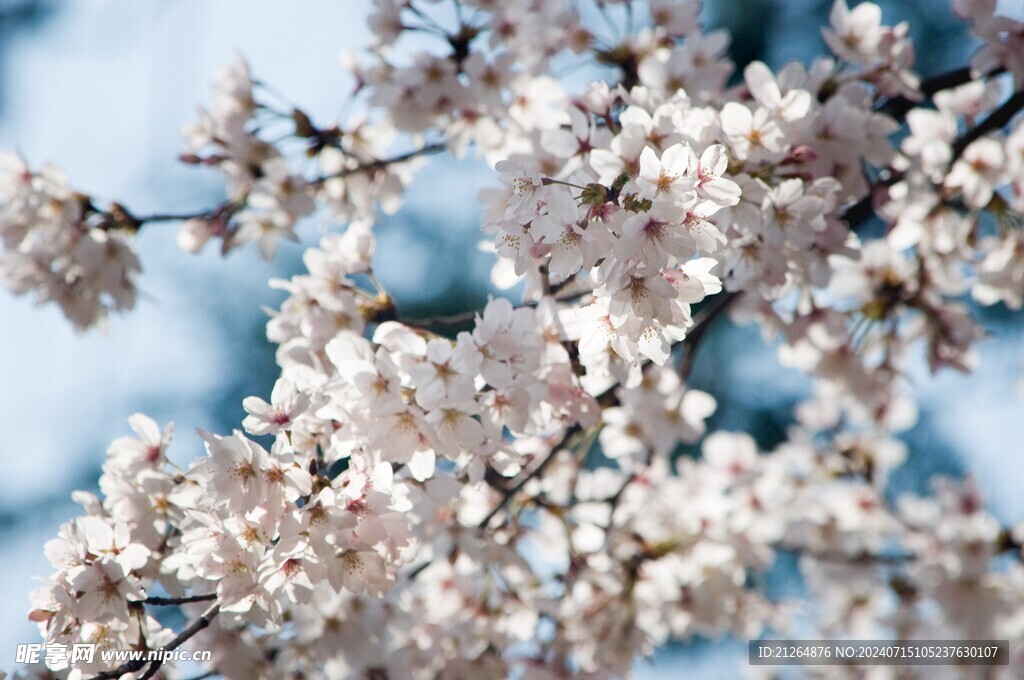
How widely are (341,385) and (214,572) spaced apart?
A: 0.34 metres

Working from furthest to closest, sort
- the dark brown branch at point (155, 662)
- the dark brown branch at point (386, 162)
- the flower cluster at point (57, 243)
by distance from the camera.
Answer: the dark brown branch at point (386, 162)
the flower cluster at point (57, 243)
the dark brown branch at point (155, 662)

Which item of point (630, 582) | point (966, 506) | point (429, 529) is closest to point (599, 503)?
point (630, 582)

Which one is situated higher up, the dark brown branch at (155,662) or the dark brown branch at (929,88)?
the dark brown branch at (929,88)

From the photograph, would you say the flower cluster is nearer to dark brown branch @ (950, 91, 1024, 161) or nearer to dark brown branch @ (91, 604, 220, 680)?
dark brown branch @ (91, 604, 220, 680)

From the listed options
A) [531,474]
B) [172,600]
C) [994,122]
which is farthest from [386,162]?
[994,122]

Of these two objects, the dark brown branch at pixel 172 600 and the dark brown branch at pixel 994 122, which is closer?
the dark brown branch at pixel 172 600

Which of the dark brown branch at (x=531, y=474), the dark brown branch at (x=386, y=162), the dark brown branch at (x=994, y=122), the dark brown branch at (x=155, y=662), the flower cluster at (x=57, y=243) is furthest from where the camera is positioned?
the dark brown branch at (x=386, y=162)

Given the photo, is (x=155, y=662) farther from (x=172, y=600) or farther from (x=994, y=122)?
(x=994, y=122)

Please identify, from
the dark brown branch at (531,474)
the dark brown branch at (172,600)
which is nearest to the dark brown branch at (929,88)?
the dark brown branch at (531,474)

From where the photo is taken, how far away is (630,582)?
234 cm

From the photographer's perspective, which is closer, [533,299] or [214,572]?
[214,572]

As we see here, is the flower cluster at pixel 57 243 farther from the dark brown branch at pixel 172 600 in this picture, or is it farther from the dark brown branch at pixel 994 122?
the dark brown branch at pixel 994 122

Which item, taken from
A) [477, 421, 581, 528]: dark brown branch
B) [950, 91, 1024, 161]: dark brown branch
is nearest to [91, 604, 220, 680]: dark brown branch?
[477, 421, 581, 528]: dark brown branch

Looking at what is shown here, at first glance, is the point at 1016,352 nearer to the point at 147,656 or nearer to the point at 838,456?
the point at 838,456
